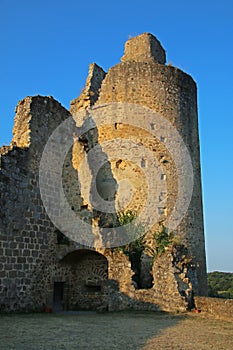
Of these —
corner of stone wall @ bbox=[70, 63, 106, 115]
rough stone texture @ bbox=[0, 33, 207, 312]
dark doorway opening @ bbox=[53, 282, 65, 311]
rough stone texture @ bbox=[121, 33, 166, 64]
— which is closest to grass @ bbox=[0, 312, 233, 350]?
rough stone texture @ bbox=[0, 33, 207, 312]

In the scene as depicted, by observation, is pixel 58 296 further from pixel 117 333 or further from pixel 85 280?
pixel 117 333

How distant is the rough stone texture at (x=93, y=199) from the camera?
10.6 meters

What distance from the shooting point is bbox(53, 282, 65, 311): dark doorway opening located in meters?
12.8

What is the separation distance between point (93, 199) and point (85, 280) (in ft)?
8.93

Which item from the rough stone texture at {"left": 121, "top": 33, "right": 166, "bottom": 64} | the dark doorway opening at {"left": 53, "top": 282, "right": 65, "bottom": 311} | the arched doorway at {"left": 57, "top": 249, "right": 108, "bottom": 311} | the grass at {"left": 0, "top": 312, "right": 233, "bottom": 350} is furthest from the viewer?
the rough stone texture at {"left": 121, "top": 33, "right": 166, "bottom": 64}

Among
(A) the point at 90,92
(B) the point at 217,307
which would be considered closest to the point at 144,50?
(A) the point at 90,92

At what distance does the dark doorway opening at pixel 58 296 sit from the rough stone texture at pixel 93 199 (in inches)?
1.3

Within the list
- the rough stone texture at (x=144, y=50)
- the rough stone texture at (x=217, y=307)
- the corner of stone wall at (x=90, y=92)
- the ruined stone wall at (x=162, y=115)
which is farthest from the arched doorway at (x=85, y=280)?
the rough stone texture at (x=144, y=50)

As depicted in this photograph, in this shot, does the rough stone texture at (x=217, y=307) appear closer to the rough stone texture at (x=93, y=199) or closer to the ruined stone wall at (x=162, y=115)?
the rough stone texture at (x=93, y=199)

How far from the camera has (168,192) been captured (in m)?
13.6

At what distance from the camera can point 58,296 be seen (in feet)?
42.8

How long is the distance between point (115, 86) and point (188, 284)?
7905 mm

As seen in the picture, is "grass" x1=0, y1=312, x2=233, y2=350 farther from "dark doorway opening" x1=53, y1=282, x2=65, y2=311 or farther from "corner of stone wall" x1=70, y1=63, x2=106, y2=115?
"corner of stone wall" x1=70, y1=63, x2=106, y2=115

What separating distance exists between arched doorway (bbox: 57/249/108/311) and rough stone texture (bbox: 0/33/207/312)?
3 centimetres
